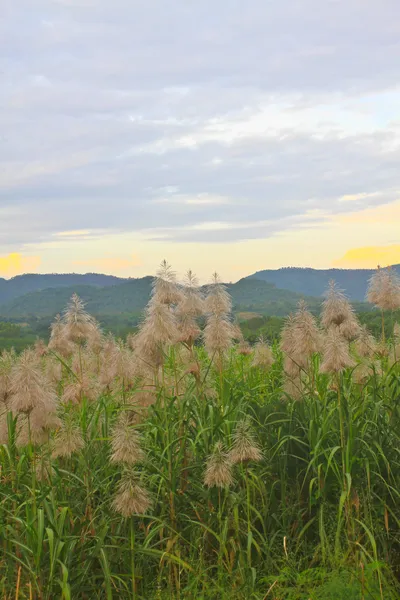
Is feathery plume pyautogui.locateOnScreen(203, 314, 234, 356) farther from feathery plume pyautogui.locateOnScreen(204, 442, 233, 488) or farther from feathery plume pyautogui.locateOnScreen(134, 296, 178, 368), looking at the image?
feathery plume pyautogui.locateOnScreen(204, 442, 233, 488)

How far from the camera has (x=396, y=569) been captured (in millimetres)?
7082

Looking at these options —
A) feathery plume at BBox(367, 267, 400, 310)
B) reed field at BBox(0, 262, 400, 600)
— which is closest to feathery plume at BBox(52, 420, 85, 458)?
reed field at BBox(0, 262, 400, 600)

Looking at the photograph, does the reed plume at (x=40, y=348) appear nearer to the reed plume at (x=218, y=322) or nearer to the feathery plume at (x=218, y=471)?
the reed plume at (x=218, y=322)

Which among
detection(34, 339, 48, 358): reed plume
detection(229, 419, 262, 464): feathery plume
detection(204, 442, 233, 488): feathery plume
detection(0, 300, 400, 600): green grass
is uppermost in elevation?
detection(34, 339, 48, 358): reed plume

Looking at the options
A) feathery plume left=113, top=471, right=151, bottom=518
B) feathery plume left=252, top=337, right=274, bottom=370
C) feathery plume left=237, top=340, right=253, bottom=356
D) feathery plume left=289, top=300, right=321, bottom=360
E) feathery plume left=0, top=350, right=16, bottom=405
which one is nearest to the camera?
feathery plume left=113, top=471, right=151, bottom=518

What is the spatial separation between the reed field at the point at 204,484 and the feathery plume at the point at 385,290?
3.67 feet

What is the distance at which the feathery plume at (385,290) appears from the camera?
905 cm

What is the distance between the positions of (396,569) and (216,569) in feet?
6.47

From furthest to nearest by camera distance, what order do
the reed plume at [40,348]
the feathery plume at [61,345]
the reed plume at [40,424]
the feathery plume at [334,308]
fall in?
1. the reed plume at [40,348]
2. the feathery plume at [61,345]
3. the feathery plume at [334,308]
4. the reed plume at [40,424]

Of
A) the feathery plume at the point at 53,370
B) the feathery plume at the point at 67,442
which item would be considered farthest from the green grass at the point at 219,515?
the feathery plume at the point at 53,370

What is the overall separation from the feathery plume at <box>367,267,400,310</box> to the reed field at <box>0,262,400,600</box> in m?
1.12

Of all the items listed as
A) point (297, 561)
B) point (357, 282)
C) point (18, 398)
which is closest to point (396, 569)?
point (297, 561)

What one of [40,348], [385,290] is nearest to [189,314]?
[385,290]

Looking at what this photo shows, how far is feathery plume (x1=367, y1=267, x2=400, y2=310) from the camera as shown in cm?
905
